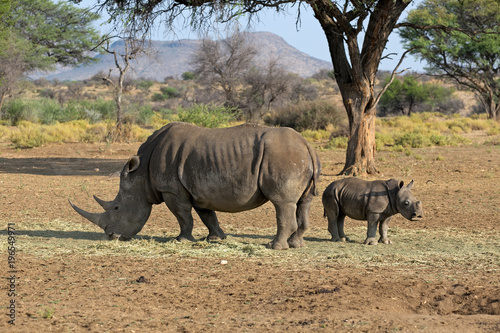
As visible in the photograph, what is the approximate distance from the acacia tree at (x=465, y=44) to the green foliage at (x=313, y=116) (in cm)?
887

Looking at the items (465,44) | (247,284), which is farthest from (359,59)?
(465,44)

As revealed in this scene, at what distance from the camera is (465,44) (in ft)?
130

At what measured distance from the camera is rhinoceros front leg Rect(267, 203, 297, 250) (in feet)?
26.1

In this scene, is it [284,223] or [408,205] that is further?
[408,205]

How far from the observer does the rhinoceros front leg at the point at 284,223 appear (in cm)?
797

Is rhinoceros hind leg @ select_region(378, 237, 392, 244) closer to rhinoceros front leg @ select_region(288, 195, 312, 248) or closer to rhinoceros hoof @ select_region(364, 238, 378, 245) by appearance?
rhinoceros hoof @ select_region(364, 238, 378, 245)

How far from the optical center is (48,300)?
582 centimetres

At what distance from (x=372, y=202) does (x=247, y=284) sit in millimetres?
2753

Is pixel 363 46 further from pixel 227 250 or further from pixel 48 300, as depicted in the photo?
pixel 48 300

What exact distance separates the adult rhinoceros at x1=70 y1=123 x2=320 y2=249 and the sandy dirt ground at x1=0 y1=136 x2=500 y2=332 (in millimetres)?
519

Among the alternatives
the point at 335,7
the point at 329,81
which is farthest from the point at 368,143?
the point at 329,81

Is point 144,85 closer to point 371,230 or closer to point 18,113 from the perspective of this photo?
point 18,113

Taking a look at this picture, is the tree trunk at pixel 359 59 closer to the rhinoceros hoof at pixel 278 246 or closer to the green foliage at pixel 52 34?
the rhinoceros hoof at pixel 278 246

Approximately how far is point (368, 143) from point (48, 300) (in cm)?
1180
